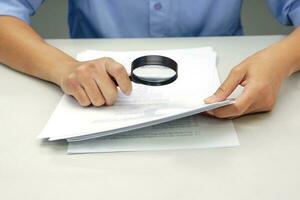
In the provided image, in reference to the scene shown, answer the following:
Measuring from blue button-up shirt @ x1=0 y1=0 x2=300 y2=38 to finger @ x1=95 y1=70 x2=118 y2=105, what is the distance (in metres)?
0.37

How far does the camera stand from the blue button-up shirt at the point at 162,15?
1.11 meters

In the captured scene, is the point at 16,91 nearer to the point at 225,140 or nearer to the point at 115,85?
the point at 115,85

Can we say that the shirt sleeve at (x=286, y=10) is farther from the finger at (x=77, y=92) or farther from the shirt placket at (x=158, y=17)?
the finger at (x=77, y=92)

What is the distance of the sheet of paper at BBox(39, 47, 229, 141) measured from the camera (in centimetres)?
72

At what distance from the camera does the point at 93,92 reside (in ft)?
2.58

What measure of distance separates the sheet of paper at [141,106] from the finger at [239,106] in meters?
0.04

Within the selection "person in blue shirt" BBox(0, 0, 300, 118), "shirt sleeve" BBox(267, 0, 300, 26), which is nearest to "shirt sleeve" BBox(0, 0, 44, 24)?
"person in blue shirt" BBox(0, 0, 300, 118)

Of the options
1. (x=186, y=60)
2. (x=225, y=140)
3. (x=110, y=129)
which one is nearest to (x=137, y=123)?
(x=110, y=129)

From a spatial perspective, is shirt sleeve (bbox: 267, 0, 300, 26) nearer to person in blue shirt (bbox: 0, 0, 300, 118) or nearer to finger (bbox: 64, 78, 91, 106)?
person in blue shirt (bbox: 0, 0, 300, 118)

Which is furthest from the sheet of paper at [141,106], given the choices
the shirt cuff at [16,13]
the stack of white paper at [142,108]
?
the shirt cuff at [16,13]

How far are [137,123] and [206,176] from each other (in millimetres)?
131

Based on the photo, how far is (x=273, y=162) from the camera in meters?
0.70

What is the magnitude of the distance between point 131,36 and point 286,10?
38 cm

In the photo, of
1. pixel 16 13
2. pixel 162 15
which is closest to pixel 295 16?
pixel 162 15
